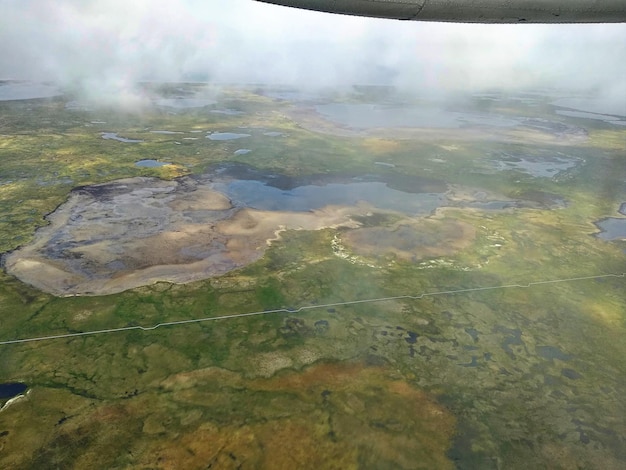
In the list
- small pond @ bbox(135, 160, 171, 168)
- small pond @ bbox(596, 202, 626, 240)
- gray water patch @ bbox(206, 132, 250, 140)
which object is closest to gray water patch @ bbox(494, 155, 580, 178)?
small pond @ bbox(596, 202, 626, 240)

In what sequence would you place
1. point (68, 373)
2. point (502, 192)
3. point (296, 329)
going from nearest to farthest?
point (68, 373) → point (296, 329) → point (502, 192)

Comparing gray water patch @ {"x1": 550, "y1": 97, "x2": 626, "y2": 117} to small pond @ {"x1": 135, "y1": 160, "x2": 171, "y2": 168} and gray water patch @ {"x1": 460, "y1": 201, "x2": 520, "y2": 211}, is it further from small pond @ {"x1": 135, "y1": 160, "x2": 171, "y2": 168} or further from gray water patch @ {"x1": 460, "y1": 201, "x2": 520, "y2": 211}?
small pond @ {"x1": 135, "y1": 160, "x2": 171, "y2": 168}

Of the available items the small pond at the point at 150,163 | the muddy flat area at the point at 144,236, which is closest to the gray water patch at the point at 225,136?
the small pond at the point at 150,163

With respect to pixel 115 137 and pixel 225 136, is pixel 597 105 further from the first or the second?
pixel 115 137

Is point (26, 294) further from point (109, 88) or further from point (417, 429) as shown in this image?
point (109, 88)

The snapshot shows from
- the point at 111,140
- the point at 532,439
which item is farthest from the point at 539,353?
the point at 111,140
